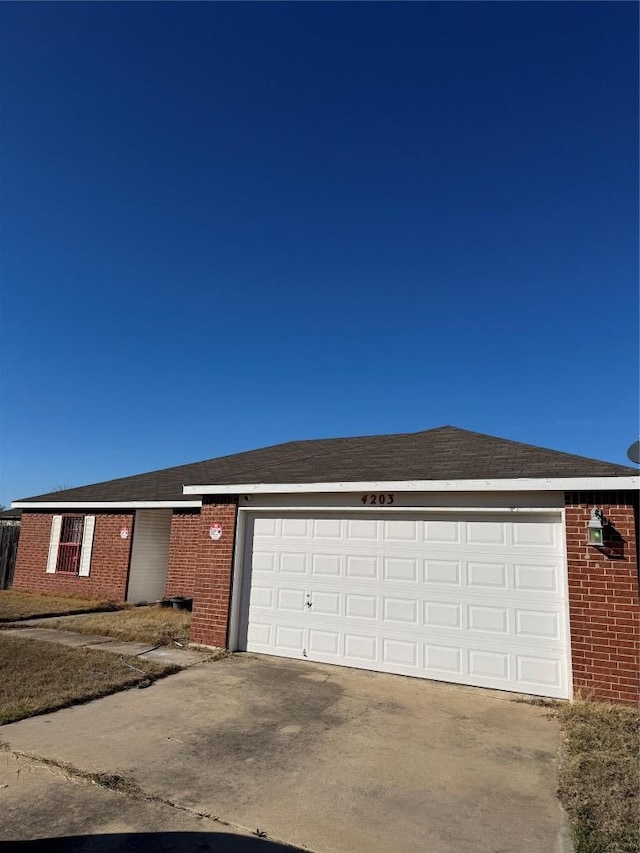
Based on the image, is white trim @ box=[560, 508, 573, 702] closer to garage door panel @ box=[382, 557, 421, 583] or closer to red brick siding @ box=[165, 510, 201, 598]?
garage door panel @ box=[382, 557, 421, 583]

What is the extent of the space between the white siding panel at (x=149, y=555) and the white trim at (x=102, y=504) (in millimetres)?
505

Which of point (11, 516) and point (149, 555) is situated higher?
point (11, 516)

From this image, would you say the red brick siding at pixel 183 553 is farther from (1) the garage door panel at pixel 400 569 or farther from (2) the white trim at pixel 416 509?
(1) the garage door panel at pixel 400 569

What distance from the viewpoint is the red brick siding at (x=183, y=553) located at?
1485cm

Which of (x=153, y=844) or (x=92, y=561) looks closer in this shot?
(x=153, y=844)

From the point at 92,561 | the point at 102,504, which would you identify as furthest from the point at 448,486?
the point at 92,561

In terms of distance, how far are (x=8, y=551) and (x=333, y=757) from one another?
17713 millimetres

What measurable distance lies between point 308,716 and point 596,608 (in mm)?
3869

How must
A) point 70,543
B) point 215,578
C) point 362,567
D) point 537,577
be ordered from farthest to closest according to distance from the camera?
point 70,543 < point 215,578 < point 362,567 < point 537,577

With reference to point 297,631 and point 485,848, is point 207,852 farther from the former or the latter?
point 297,631

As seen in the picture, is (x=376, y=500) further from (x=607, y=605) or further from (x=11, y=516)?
(x=11, y=516)

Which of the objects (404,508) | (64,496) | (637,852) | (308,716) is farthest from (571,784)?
(64,496)

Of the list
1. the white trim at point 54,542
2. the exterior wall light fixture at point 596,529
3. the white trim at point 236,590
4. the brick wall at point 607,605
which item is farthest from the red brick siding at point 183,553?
the exterior wall light fixture at point 596,529

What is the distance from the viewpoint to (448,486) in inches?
308
